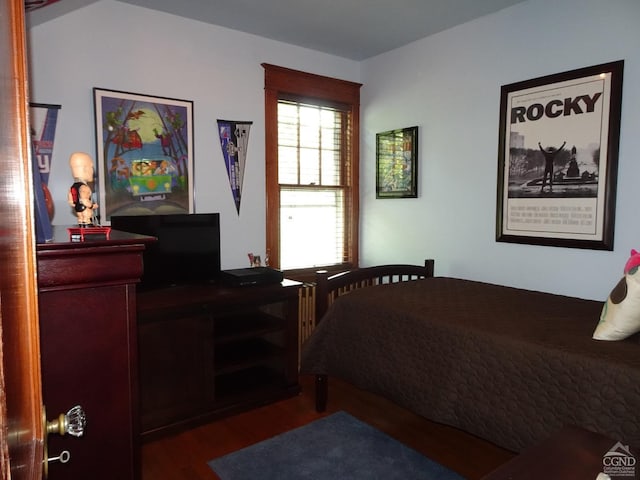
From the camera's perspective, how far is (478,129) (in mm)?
3215

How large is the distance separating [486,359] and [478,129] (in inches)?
73.7

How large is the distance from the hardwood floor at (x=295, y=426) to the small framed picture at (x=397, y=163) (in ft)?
5.44

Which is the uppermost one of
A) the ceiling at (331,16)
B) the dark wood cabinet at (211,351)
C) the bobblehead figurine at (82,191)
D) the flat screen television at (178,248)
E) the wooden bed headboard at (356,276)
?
the ceiling at (331,16)

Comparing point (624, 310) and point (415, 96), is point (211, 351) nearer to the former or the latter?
point (624, 310)

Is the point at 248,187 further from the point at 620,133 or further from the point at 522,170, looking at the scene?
the point at 620,133

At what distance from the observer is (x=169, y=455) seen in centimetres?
237

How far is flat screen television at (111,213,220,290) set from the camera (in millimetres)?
Answer: 2730

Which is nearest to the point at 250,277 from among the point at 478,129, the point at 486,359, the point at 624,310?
the point at 486,359

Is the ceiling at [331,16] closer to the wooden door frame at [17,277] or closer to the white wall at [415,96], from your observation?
the white wall at [415,96]

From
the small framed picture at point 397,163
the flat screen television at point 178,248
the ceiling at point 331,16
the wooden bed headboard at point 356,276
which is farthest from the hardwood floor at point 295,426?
the ceiling at point 331,16

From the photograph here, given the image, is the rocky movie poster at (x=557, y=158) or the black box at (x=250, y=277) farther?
the black box at (x=250, y=277)

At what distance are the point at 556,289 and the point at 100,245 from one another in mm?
2770

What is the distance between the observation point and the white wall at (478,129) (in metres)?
2.54

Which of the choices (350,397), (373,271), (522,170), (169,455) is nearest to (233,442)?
(169,455)
